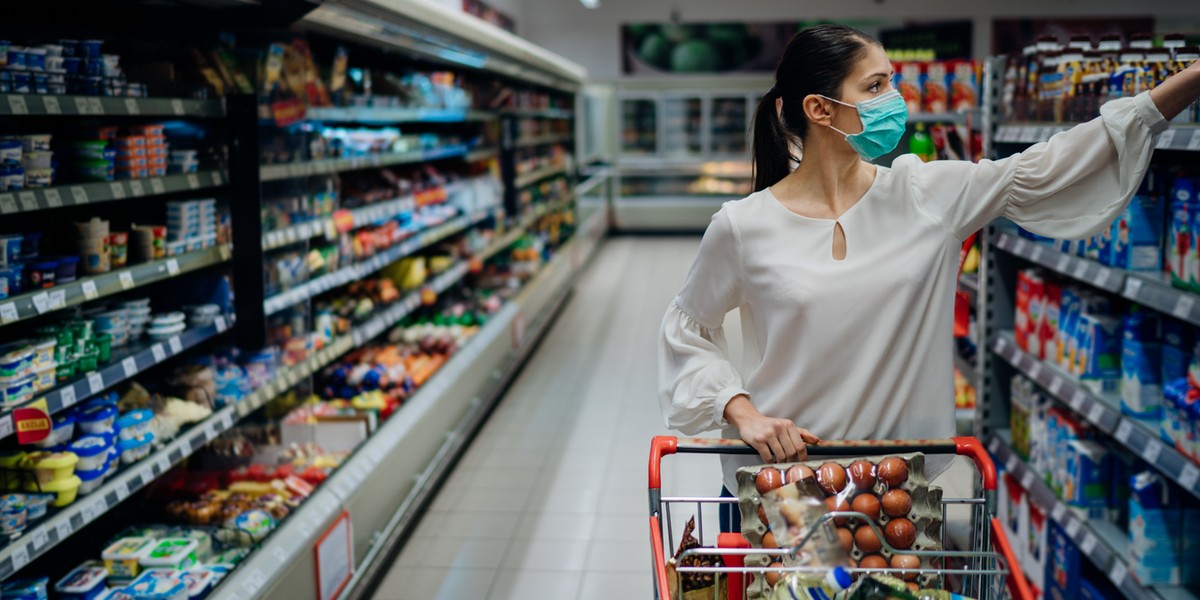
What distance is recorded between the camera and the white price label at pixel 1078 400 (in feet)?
9.47

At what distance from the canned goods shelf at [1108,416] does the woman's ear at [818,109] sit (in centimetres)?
125

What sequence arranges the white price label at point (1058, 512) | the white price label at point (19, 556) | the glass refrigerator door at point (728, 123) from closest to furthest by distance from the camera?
the white price label at point (19, 556)
the white price label at point (1058, 512)
the glass refrigerator door at point (728, 123)

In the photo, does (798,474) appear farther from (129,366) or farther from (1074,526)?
(129,366)

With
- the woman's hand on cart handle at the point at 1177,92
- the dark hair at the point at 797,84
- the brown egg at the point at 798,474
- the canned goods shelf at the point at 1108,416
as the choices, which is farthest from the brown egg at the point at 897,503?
the canned goods shelf at the point at 1108,416

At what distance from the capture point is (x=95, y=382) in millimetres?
2656

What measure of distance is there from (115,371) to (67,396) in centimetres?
22

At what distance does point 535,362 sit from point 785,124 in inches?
219

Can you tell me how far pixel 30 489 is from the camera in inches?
97.7

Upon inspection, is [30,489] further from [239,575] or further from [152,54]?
[152,54]

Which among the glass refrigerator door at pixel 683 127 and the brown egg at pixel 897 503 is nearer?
the brown egg at pixel 897 503

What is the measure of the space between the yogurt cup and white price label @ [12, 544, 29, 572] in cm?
37

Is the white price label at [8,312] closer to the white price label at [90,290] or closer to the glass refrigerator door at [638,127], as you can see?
the white price label at [90,290]

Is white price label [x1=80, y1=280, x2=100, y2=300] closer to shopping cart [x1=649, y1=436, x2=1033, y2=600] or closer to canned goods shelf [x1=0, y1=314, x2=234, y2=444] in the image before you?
canned goods shelf [x1=0, y1=314, x2=234, y2=444]

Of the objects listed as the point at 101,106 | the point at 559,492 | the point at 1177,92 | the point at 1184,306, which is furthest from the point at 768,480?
the point at 559,492
